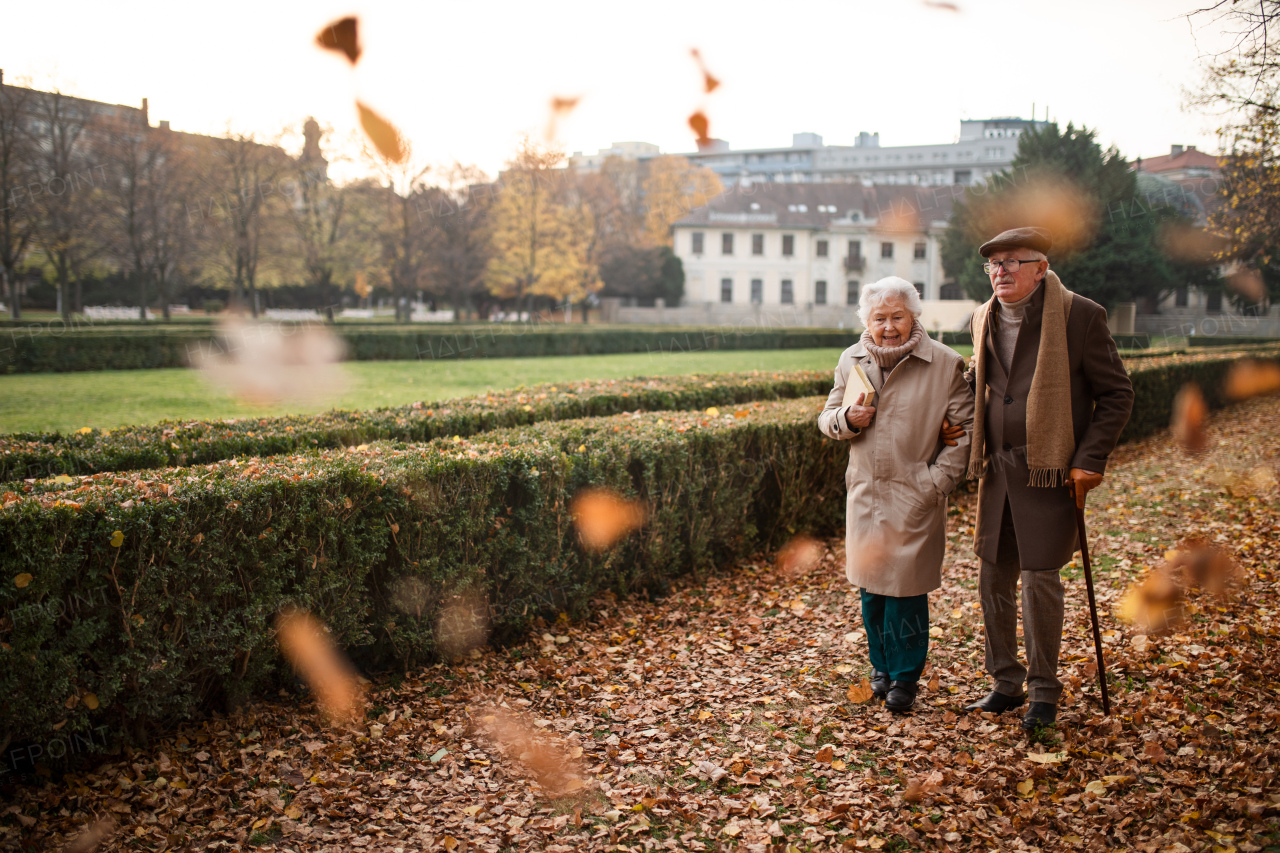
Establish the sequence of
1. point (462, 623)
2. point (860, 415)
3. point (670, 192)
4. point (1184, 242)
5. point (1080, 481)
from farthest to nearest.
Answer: point (670, 192), point (1184, 242), point (462, 623), point (860, 415), point (1080, 481)

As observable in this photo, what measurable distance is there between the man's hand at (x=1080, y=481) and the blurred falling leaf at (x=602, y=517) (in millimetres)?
2637

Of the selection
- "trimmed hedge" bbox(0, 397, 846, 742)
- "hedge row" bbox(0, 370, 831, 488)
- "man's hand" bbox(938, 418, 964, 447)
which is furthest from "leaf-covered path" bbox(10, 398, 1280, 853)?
"hedge row" bbox(0, 370, 831, 488)

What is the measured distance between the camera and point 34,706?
295cm

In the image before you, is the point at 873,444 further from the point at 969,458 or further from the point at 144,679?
the point at 144,679

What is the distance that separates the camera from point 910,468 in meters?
3.61

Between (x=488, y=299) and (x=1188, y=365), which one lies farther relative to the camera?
(x=488, y=299)

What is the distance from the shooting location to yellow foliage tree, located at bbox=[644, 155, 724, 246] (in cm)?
6138

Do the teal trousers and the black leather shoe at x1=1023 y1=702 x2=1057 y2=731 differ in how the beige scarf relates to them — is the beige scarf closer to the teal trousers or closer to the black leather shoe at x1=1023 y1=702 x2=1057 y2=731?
the teal trousers

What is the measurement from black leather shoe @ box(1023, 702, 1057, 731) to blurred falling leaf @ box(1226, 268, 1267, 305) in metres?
46.8

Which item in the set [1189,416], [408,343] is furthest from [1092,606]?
[408,343]

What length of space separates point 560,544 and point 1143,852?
307 centimetres

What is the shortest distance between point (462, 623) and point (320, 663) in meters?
0.76

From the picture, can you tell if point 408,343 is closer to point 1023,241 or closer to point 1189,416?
point 1189,416

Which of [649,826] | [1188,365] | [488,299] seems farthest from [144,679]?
[488,299]
